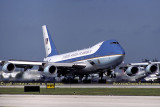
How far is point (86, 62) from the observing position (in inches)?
2721

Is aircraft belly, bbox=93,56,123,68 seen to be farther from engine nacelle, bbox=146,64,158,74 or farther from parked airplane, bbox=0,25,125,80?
engine nacelle, bbox=146,64,158,74

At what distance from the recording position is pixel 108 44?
66500 mm

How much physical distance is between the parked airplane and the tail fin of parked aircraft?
13.1 m

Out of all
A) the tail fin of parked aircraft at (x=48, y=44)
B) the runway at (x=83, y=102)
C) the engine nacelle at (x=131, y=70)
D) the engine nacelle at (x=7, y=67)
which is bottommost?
the runway at (x=83, y=102)

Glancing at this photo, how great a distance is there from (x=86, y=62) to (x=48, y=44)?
A: 25865 mm

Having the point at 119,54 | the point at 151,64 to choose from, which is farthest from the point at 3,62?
the point at 151,64

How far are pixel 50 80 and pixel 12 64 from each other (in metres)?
24.6

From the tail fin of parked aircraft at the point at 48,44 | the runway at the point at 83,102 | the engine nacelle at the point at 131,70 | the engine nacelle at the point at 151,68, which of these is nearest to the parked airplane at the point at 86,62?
the engine nacelle at the point at 131,70

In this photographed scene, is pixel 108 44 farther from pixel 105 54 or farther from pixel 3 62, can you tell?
pixel 3 62

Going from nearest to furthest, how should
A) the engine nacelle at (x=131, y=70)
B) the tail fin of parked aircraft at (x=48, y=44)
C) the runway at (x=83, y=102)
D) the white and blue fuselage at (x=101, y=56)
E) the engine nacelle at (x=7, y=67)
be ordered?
the runway at (x=83, y=102) → the white and blue fuselage at (x=101, y=56) → the engine nacelle at (x=7, y=67) → the engine nacelle at (x=131, y=70) → the tail fin of parked aircraft at (x=48, y=44)

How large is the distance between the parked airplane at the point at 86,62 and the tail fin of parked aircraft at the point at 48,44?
13.1 metres

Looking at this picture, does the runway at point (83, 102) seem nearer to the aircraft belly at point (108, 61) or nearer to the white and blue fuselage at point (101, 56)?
the aircraft belly at point (108, 61)

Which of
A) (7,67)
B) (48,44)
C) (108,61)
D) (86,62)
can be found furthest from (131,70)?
(48,44)

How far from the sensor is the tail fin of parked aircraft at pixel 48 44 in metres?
90.9
